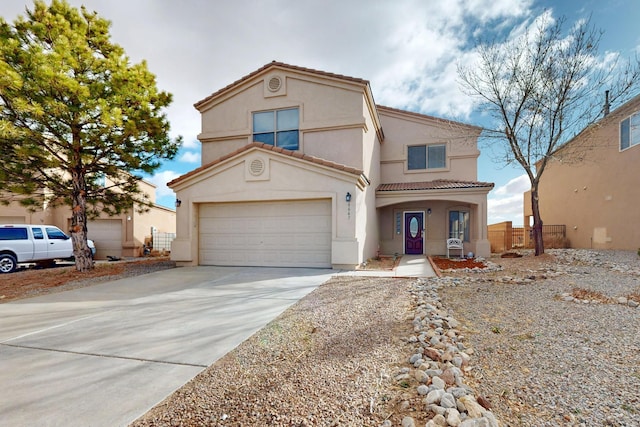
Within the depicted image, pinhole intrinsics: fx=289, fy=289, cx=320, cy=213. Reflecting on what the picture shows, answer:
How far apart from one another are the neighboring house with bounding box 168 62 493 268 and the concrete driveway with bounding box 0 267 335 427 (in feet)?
9.41

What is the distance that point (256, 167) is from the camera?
9.73 metres

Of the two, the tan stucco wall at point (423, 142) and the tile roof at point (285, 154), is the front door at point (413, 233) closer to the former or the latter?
the tan stucco wall at point (423, 142)

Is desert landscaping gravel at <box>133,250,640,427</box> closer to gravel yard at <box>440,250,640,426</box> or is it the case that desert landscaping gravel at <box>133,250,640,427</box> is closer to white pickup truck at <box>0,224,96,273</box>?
gravel yard at <box>440,250,640,426</box>

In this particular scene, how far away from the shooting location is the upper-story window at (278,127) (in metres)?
11.6

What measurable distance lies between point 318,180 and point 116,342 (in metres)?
6.76

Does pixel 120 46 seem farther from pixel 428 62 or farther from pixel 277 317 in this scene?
pixel 428 62

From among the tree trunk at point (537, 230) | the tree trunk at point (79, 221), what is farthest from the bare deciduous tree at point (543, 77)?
the tree trunk at point (79, 221)

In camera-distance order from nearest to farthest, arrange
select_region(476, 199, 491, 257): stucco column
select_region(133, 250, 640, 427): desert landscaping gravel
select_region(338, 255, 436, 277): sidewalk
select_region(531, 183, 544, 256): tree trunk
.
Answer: select_region(133, 250, 640, 427): desert landscaping gravel → select_region(338, 255, 436, 277): sidewalk → select_region(531, 183, 544, 256): tree trunk → select_region(476, 199, 491, 257): stucco column

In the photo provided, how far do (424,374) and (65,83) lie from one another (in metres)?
9.81

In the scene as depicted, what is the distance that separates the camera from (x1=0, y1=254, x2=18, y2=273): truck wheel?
10539mm

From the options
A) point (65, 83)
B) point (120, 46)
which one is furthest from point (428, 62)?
point (65, 83)

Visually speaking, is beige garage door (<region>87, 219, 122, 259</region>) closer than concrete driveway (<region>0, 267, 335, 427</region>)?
No

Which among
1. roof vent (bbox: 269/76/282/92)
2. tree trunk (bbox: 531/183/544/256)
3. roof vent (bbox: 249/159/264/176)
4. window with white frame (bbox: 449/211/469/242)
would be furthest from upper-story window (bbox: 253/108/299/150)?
tree trunk (bbox: 531/183/544/256)

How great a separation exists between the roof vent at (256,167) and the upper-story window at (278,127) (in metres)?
2.21
